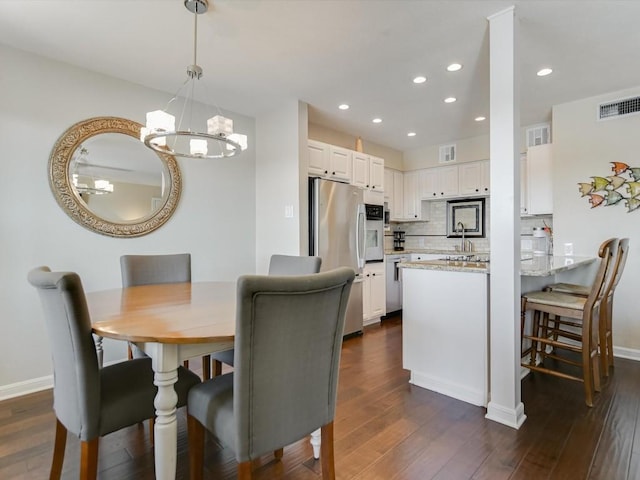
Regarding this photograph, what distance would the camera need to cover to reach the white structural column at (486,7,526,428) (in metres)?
2.05

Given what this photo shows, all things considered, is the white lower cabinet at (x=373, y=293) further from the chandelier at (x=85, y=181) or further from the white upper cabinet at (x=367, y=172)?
the chandelier at (x=85, y=181)

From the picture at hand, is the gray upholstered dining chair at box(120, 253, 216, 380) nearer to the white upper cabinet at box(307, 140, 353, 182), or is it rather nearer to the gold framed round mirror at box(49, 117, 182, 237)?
the gold framed round mirror at box(49, 117, 182, 237)

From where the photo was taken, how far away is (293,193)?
3.59m

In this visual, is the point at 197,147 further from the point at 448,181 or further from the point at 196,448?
the point at 448,181

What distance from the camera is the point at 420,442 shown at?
1871 mm

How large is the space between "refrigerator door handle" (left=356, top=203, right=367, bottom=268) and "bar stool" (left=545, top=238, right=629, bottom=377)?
1.88 meters

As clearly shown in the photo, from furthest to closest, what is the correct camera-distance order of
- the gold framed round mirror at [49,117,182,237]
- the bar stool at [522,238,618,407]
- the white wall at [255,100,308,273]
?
1. the white wall at [255,100,308,273]
2. the gold framed round mirror at [49,117,182,237]
3. the bar stool at [522,238,618,407]

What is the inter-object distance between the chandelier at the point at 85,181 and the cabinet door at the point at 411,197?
14.0 ft

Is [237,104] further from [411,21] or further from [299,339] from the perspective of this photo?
[299,339]

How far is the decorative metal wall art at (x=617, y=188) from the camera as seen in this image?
10.5 feet

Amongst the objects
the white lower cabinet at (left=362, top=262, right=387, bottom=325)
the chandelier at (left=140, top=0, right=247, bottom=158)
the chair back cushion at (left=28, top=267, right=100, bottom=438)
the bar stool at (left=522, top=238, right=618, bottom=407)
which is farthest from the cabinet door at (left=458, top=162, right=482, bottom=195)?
the chair back cushion at (left=28, top=267, right=100, bottom=438)

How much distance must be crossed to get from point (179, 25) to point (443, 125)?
132 inches

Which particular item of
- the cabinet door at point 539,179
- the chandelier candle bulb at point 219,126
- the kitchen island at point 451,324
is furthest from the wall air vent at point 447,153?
the chandelier candle bulb at point 219,126

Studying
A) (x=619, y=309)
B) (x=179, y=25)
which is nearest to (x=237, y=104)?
(x=179, y=25)
